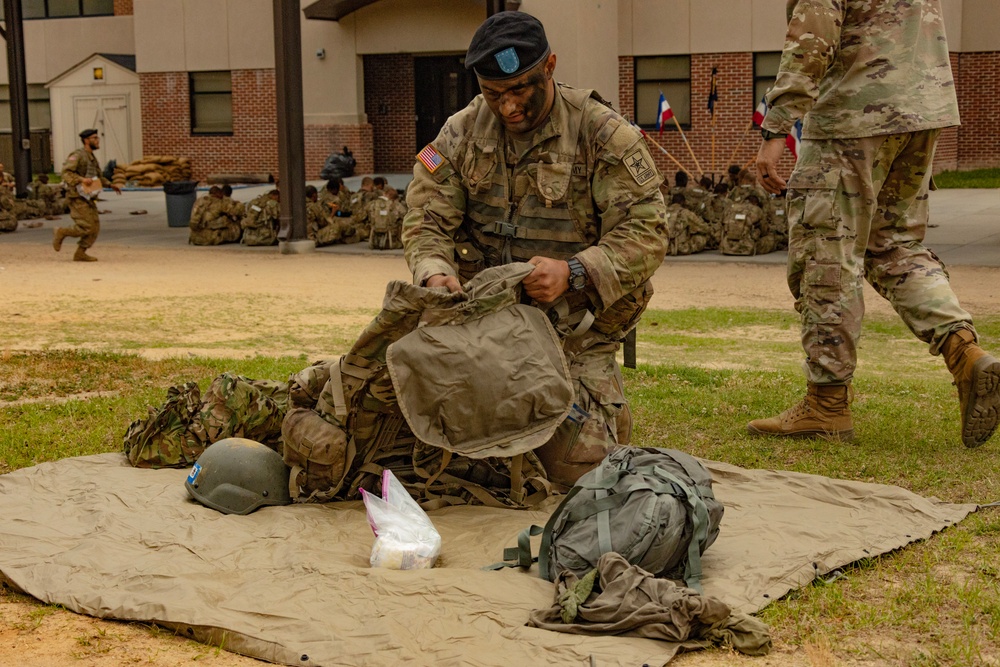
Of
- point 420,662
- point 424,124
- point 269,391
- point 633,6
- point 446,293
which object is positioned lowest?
point 420,662

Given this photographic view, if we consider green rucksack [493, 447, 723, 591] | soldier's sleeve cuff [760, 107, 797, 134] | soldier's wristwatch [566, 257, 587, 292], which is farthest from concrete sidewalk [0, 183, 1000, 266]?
green rucksack [493, 447, 723, 591]

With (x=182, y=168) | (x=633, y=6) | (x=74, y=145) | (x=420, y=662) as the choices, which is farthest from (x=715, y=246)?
(x=74, y=145)

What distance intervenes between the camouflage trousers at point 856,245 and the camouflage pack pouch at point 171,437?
2.69m

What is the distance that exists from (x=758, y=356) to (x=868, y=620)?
5356 millimetres

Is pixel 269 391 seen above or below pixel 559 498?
above

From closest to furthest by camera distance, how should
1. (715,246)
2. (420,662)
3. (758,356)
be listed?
1. (420,662)
2. (758,356)
3. (715,246)

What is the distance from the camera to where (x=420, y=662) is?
3.21 meters

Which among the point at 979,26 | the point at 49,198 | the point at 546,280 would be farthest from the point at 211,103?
the point at 546,280

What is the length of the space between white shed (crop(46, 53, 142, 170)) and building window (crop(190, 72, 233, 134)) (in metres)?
2.14

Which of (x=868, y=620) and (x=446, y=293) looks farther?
(x=446, y=293)

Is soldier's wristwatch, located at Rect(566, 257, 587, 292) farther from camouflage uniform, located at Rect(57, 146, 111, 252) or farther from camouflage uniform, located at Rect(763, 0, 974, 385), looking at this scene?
camouflage uniform, located at Rect(57, 146, 111, 252)

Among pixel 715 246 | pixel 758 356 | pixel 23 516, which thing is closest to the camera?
pixel 23 516

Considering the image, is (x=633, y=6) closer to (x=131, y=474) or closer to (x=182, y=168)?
(x=182, y=168)

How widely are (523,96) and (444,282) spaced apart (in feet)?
2.65
